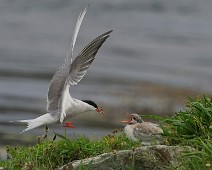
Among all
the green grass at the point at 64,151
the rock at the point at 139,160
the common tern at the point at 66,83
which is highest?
the common tern at the point at 66,83

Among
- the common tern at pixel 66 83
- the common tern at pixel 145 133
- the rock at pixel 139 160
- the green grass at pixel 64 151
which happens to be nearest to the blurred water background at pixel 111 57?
the common tern at pixel 66 83

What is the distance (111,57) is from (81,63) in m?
18.0

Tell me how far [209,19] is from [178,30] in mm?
1796

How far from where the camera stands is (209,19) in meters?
36.2

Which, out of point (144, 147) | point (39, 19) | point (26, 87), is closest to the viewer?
point (144, 147)

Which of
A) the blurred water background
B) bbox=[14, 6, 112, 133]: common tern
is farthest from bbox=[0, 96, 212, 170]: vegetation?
the blurred water background

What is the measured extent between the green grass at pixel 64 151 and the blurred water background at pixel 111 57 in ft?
13.4

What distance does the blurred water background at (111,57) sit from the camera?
22.1 m

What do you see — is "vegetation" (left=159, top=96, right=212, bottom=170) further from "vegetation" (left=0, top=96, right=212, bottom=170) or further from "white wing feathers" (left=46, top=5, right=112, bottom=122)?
"white wing feathers" (left=46, top=5, right=112, bottom=122)

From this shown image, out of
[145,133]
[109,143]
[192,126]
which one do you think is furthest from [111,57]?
[192,126]

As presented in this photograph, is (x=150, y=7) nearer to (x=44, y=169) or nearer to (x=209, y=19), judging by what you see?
(x=209, y=19)

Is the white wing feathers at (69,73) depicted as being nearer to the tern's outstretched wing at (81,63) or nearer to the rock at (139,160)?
the tern's outstretched wing at (81,63)

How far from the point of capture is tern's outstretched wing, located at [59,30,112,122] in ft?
37.0

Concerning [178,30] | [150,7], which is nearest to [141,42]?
[178,30]
